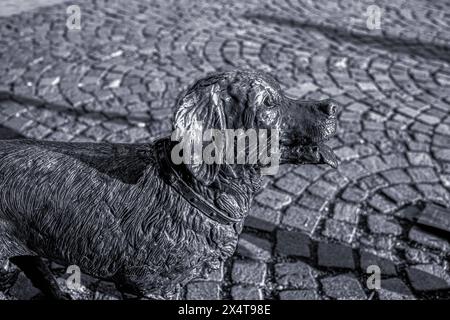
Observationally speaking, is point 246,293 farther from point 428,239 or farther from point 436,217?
point 436,217

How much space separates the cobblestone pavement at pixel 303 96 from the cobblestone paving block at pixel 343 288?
1cm

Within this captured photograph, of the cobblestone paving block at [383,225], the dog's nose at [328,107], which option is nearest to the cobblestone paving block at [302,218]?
the cobblestone paving block at [383,225]

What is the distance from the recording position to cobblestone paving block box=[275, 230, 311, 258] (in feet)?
13.4

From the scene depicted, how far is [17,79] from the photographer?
654 cm

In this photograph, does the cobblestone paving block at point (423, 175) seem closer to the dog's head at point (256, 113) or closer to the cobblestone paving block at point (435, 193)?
the cobblestone paving block at point (435, 193)

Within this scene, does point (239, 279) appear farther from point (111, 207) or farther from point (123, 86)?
point (123, 86)

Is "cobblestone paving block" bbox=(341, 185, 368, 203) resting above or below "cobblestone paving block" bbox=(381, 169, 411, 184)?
below

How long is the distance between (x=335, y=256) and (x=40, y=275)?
2461mm

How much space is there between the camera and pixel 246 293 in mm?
3697

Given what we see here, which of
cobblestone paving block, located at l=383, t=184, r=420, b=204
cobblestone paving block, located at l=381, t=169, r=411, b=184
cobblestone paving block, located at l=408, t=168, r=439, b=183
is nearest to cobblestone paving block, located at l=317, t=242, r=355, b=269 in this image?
cobblestone paving block, located at l=383, t=184, r=420, b=204

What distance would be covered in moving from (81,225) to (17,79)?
15.9 feet

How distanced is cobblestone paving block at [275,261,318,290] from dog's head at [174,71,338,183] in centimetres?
161

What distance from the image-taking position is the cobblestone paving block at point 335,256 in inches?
156

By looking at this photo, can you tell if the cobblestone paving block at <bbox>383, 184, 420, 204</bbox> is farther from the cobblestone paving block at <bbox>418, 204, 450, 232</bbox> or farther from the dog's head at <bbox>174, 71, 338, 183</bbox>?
the dog's head at <bbox>174, 71, 338, 183</bbox>
